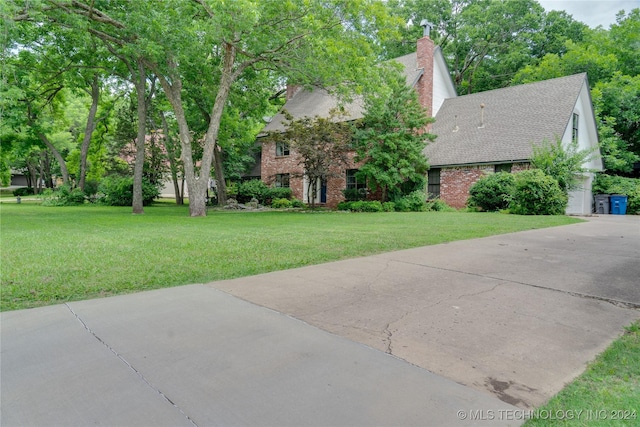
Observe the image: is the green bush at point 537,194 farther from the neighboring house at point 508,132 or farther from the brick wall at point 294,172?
the brick wall at point 294,172

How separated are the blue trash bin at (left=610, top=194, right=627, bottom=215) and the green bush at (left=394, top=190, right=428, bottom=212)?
9283mm

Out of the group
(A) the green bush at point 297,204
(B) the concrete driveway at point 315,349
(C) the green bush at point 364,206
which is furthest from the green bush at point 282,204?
(B) the concrete driveway at point 315,349

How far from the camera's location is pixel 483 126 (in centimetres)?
2003

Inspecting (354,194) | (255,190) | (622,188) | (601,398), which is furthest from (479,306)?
(255,190)

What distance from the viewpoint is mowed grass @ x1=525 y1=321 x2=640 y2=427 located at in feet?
6.39

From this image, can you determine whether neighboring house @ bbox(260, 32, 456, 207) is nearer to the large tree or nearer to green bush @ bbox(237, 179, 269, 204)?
green bush @ bbox(237, 179, 269, 204)

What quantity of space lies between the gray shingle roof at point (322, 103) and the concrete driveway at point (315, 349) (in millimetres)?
15597

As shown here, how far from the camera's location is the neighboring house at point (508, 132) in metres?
17.8

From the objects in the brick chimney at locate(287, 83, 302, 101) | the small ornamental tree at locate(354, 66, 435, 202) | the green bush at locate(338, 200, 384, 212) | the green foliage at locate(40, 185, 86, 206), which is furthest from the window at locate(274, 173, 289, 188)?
the green foliage at locate(40, 185, 86, 206)

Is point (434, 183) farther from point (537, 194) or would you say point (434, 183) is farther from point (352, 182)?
point (537, 194)

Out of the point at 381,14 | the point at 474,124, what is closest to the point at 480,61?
the point at 474,124

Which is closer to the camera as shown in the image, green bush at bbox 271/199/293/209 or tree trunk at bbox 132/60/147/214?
tree trunk at bbox 132/60/147/214

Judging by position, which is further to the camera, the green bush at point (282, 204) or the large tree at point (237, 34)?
the green bush at point (282, 204)

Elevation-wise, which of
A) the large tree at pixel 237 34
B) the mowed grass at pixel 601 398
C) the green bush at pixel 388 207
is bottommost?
the mowed grass at pixel 601 398
